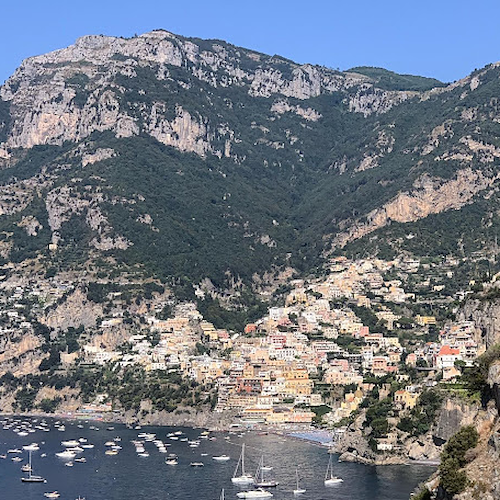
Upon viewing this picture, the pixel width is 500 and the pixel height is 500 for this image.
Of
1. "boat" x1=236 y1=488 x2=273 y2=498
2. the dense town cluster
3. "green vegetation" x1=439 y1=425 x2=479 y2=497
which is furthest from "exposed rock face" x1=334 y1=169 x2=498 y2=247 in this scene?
"green vegetation" x1=439 y1=425 x2=479 y2=497

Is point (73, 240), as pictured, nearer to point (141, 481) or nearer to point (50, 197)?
point (50, 197)

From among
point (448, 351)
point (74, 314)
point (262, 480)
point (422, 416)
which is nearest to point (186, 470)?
point (262, 480)

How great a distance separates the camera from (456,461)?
1052 inches

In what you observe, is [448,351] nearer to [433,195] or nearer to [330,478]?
[330,478]

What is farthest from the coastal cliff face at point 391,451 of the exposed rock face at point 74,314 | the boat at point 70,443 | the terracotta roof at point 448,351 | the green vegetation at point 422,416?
the exposed rock face at point 74,314

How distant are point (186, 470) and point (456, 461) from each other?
63.6m

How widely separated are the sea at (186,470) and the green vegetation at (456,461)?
4665 cm

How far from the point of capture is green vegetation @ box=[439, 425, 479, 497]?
2602 centimetres

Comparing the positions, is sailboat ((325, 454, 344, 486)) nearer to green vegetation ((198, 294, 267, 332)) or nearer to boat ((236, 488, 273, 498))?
boat ((236, 488, 273, 498))

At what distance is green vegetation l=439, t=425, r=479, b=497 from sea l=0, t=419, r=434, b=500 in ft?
153

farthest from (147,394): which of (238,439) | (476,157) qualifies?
(476,157)

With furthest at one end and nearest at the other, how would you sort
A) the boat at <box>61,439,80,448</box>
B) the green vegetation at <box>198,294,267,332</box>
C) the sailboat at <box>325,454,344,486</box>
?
1. the green vegetation at <box>198,294,267,332</box>
2. the boat at <box>61,439,80,448</box>
3. the sailboat at <box>325,454,344,486</box>

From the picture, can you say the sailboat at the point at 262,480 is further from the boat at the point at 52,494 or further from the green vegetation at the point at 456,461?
the green vegetation at the point at 456,461

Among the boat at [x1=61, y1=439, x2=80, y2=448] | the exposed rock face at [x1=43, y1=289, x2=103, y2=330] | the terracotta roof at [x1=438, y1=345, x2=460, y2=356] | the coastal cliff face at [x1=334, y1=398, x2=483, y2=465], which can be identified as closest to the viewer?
the coastal cliff face at [x1=334, y1=398, x2=483, y2=465]
